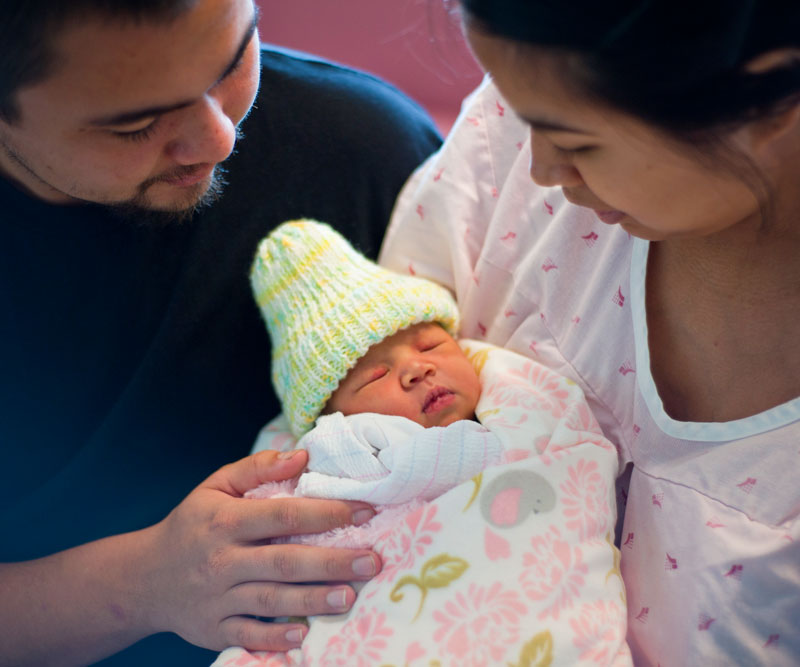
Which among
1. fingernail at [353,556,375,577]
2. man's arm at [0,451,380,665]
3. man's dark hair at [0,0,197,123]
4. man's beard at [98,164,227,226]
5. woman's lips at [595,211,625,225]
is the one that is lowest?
man's arm at [0,451,380,665]

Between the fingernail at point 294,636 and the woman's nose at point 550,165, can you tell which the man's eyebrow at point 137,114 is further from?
Result: the fingernail at point 294,636

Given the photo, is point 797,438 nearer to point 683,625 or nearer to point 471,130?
point 683,625

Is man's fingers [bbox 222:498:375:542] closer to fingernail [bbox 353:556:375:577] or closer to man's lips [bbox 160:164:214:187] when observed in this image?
fingernail [bbox 353:556:375:577]

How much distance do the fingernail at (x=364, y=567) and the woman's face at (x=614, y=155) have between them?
48 cm

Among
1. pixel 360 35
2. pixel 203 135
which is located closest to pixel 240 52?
pixel 203 135

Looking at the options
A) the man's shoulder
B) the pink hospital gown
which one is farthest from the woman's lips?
the man's shoulder

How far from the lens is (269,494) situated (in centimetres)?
104

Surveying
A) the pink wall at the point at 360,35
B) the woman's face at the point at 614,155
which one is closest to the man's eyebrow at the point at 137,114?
the woman's face at the point at 614,155

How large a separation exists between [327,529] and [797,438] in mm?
537

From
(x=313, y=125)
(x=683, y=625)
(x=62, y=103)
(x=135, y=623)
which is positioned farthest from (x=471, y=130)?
(x=135, y=623)

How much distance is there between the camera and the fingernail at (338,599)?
0.90 metres

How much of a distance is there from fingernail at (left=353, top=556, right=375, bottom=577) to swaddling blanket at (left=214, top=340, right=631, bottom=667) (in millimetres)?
14

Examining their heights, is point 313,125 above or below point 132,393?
above

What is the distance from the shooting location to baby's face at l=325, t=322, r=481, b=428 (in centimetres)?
103
